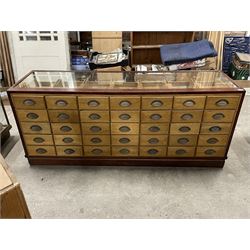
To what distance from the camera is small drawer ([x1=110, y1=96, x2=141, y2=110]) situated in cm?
195

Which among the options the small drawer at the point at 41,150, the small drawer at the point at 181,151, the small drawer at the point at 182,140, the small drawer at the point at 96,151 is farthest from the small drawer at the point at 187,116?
the small drawer at the point at 41,150

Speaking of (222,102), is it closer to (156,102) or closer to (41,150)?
(156,102)

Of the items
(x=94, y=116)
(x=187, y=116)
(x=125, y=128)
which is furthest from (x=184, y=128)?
(x=94, y=116)

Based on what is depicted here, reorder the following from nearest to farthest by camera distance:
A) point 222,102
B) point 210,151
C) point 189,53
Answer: point 222,102, point 210,151, point 189,53

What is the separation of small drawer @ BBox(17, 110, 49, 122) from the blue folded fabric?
5.05 ft

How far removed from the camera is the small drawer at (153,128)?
81.7 inches

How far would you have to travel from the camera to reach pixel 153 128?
209 centimetres

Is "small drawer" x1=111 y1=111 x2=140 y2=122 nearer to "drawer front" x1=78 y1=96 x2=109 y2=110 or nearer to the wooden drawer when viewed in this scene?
"drawer front" x1=78 y1=96 x2=109 y2=110

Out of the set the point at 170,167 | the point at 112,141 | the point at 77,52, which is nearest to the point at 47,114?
the point at 112,141

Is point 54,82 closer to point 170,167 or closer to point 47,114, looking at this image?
point 47,114

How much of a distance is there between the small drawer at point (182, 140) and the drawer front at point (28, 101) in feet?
3.66

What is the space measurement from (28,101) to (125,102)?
780 millimetres

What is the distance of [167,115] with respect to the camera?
2025 mm

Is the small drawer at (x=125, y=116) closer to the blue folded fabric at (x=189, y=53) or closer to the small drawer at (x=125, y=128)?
the small drawer at (x=125, y=128)
